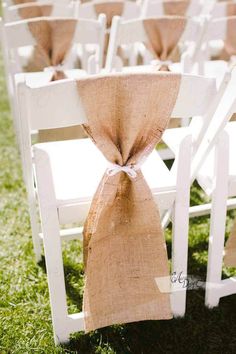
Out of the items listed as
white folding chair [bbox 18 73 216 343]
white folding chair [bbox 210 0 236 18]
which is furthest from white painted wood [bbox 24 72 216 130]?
white folding chair [bbox 210 0 236 18]

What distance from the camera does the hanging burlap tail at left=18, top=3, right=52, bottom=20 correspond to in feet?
11.0

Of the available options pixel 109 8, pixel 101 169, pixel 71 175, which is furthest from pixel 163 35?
pixel 71 175

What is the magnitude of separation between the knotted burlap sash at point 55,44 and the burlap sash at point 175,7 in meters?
1.19

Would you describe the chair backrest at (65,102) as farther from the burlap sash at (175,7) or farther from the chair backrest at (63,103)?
the burlap sash at (175,7)

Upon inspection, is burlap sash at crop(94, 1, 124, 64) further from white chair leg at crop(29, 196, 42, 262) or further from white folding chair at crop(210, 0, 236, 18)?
white chair leg at crop(29, 196, 42, 262)

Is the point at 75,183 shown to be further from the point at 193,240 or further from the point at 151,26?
the point at 151,26

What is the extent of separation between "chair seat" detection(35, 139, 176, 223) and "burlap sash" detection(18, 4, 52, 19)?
1379mm

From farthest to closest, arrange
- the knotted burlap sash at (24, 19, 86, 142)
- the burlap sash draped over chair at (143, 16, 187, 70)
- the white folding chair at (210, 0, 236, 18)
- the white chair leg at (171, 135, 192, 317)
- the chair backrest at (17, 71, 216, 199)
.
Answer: the white folding chair at (210, 0, 236, 18) < the burlap sash draped over chair at (143, 16, 187, 70) < the knotted burlap sash at (24, 19, 86, 142) < the white chair leg at (171, 135, 192, 317) < the chair backrest at (17, 71, 216, 199)

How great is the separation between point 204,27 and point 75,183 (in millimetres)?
1574

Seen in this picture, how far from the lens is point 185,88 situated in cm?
174

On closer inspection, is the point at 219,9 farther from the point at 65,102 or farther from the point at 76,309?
the point at 76,309

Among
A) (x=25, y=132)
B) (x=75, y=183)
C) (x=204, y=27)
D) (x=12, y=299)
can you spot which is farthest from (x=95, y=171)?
(x=204, y=27)

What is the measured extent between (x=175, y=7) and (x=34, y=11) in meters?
1.12

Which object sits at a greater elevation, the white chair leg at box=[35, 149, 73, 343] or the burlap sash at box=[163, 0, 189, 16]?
the burlap sash at box=[163, 0, 189, 16]
